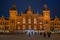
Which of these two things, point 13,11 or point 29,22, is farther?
point 13,11

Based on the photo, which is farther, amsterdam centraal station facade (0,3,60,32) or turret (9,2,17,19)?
turret (9,2,17,19)

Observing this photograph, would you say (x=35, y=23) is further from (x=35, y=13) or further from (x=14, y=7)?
(x=14, y=7)

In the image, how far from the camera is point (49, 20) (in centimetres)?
7812

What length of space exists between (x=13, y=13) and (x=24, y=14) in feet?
17.0

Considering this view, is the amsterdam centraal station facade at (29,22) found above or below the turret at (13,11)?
below

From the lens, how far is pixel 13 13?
8031cm

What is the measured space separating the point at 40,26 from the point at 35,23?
240 cm

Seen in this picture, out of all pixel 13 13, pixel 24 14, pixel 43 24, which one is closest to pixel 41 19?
pixel 43 24

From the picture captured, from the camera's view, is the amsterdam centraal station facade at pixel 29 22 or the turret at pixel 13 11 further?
the turret at pixel 13 11

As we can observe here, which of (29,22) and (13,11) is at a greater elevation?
(13,11)

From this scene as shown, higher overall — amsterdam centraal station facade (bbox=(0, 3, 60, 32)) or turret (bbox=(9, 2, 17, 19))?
turret (bbox=(9, 2, 17, 19))

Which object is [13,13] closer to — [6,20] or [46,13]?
[6,20]

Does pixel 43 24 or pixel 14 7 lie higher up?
pixel 14 7

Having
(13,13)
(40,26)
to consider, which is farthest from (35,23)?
(13,13)
